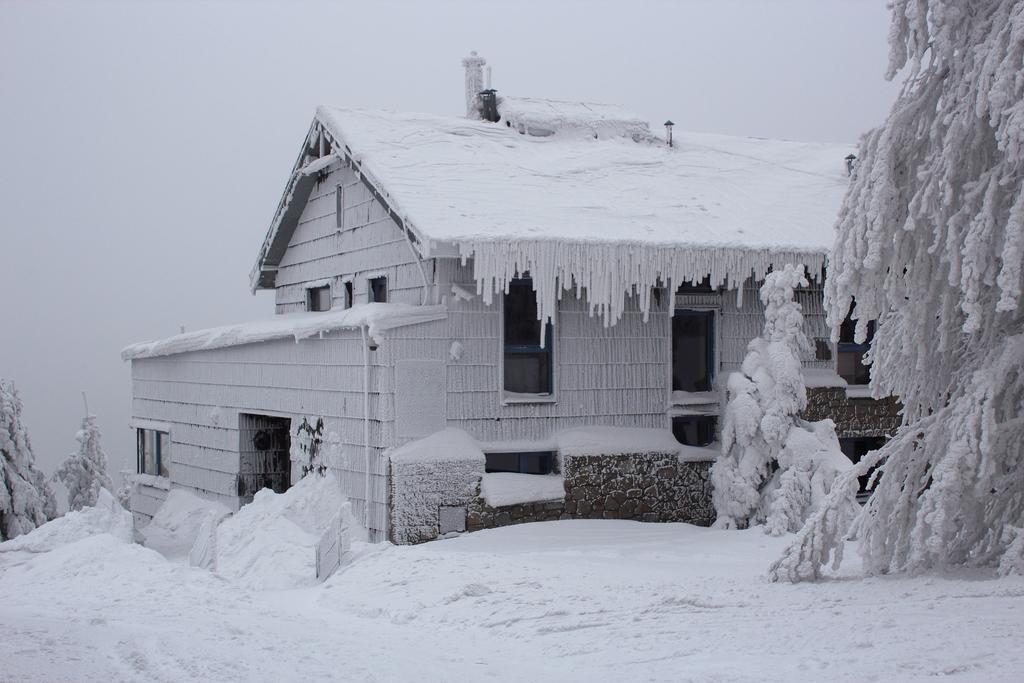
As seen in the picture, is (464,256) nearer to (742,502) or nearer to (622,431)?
(622,431)

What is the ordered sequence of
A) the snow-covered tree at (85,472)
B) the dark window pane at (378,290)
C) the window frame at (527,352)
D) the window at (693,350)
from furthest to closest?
the snow-covered tree at (85,472)
the dark window pane at (378,290)
the window at (693,350)
the window frame at (527,352)

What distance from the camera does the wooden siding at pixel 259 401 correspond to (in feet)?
44.1

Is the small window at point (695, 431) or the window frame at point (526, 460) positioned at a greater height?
the small window at point (695, 431)

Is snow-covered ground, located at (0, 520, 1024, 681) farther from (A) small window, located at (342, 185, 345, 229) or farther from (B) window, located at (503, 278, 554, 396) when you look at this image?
(A) small window, located at (342, 185, 345, 229)

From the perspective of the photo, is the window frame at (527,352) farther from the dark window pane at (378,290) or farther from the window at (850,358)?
the window at (850,358)

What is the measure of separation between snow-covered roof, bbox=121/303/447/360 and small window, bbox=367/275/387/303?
2.11 feet

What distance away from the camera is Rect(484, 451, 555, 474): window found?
14.2 m

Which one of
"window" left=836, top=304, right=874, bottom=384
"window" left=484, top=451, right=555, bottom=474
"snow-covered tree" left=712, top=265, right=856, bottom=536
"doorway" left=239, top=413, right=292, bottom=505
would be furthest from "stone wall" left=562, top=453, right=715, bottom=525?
A: "doorway" left=239, top=413, right=292, bottom=505

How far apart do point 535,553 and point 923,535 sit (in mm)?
4673

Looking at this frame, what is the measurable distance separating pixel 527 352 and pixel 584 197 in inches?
109

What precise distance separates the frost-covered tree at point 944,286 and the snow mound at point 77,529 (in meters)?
9.62

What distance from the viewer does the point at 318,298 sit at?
19.0 meters

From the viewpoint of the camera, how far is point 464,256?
12.7m

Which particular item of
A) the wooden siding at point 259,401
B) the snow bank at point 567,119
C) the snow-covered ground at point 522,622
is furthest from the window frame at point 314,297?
the snow-covered ground at point 522,622
